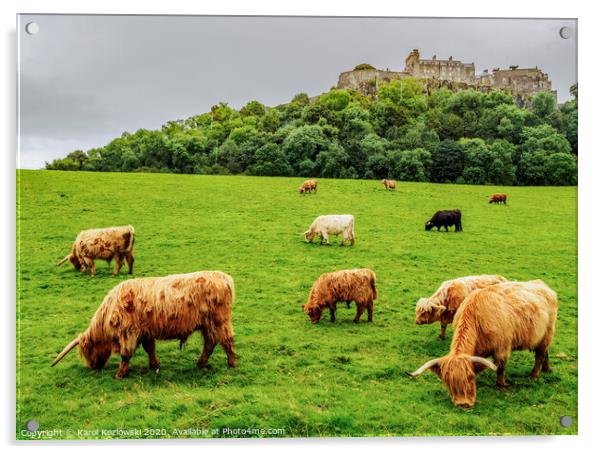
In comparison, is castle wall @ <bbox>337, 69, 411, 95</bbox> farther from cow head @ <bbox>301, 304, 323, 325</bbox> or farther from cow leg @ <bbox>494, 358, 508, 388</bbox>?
cow leg @ <bbox>494, 358, 508, 388</bbox>

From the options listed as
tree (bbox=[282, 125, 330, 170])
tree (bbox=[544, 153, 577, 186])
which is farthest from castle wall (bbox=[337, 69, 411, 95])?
tree (bbox=[544, 153, 577, 186])

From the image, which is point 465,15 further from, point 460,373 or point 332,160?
point 460,373

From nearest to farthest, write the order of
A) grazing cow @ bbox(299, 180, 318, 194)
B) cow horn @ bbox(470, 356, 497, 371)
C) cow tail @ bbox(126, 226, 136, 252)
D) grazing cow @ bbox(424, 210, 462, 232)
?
cow horn @ bbox(470, 356, 497, 371) < cow tail @ bbox(126, 226, 136, 252) < grazing cow @ bbox(299, 180, 318, 194) < grazing cow @ bbox(424, 210, 462, 232)

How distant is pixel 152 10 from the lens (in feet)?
26.1

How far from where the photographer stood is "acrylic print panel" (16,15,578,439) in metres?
6.75

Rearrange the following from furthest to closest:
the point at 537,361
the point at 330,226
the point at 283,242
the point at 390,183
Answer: the point at 330,226 → the point at 283,242 → the point at 390,183 → the point at 537,361

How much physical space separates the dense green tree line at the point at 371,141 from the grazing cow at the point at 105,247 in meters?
1.25

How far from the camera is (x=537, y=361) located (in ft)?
23.1

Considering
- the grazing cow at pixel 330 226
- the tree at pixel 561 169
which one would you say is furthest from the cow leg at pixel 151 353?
the tree at pixel 561 169

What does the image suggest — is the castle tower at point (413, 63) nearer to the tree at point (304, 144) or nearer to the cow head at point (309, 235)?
the tree at point (304, 144)

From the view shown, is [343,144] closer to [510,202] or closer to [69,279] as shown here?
[510,202]

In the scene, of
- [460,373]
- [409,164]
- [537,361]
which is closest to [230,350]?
[460,373]

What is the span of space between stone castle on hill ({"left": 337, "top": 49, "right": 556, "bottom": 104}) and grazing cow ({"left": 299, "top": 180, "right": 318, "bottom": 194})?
6.35 ft

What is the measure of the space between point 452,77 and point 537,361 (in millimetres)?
4594
